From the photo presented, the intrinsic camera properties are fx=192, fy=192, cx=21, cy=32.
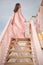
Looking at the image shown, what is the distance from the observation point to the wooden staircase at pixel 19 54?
354cm

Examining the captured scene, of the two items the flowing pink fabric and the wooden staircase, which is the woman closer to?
the flowing pink fabric

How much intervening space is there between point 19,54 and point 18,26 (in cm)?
163

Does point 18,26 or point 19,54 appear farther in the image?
point 18,26

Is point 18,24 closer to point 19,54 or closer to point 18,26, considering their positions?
point 18,26

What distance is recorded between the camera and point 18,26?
18.9 ft

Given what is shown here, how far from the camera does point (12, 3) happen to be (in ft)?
27.2

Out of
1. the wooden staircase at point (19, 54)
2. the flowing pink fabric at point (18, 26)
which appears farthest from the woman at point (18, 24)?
the wooden staircase at point (19, 54)

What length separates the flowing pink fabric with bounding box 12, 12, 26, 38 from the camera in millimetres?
5649

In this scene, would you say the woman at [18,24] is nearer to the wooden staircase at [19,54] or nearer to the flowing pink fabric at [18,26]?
the flowing pink fabric at [18,26]

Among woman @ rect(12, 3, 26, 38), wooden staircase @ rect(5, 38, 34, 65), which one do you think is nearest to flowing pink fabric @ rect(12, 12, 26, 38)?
woman @ rect(12, 3, 26, 38)

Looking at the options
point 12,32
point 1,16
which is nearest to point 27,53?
point 12,32

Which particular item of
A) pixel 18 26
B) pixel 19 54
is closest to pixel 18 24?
pixel 18 26

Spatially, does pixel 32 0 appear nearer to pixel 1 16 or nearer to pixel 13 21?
pixel 1 16

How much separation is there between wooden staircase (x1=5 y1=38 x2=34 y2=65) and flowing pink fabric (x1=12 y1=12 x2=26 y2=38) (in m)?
0.33
